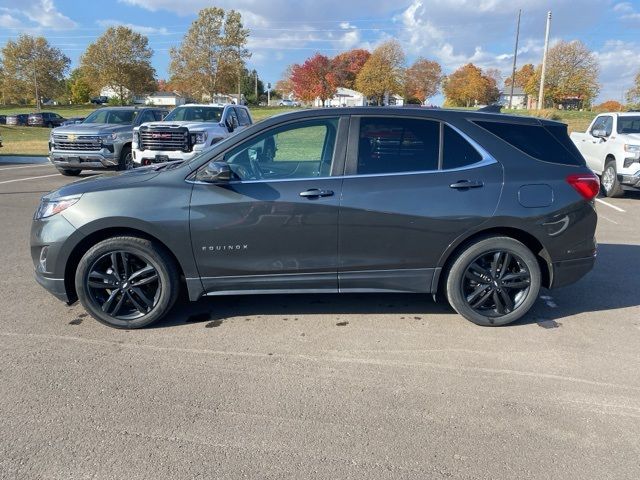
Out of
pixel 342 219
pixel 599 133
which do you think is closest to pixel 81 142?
pixel 342 219

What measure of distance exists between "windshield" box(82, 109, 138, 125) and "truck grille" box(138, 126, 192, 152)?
3264 mm

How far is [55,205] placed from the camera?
397 cm

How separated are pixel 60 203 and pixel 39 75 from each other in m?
77.8

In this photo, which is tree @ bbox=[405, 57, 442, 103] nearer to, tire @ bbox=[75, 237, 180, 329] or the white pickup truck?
the white pickup truck

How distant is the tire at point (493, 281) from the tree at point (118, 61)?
2682 inches

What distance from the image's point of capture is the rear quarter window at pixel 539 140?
4.10 meters

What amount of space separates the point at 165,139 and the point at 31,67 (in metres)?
71.0

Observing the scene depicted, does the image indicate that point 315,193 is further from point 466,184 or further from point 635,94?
point 635,94

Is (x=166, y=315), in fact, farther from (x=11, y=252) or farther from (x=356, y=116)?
(x=11, y=252)

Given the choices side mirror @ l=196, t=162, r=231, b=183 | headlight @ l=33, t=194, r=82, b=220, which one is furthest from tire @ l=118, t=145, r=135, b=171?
side mirror @ l=196, t=162, r=231, b=183

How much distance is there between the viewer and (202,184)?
3.87 m

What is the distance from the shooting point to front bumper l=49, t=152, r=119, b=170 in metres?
12.5

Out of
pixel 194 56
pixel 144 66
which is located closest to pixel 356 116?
pixel 194 56

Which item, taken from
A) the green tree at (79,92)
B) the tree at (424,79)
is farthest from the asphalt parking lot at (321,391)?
the green tree at (79,92)
